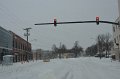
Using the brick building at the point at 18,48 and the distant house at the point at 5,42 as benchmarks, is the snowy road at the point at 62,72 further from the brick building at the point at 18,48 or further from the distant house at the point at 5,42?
the brick building at the point at 18,48

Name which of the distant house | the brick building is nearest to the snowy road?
the distant house

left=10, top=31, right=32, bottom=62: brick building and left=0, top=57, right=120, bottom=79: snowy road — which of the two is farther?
left=10, top=31, right=32, bottom=62: brick building

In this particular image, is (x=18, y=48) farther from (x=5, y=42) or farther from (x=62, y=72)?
(x=62, y=72)

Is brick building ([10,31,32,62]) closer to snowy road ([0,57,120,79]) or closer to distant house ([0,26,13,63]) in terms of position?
distant house ([0,26,13,63])

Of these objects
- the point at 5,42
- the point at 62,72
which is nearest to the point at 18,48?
the point at 5,42

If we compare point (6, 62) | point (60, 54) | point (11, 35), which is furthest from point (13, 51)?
point (60, 54)

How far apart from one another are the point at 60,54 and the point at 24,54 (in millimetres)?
54489

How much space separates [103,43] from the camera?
131375mm

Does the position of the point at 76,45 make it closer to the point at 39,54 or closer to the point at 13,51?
the point at 39,54

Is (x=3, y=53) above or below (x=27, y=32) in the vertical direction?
below

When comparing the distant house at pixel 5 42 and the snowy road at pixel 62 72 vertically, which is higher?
the distant house at pixel 5 42

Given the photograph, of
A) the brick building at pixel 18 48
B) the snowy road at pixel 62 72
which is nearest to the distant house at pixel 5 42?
the brick building at pixel 18 48

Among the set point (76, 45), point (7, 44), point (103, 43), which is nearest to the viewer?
point (7, 44)

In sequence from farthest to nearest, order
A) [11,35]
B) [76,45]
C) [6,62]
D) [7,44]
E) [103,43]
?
[76,45] < [103,43] < [11,35] < [7,44] < [6,62]
